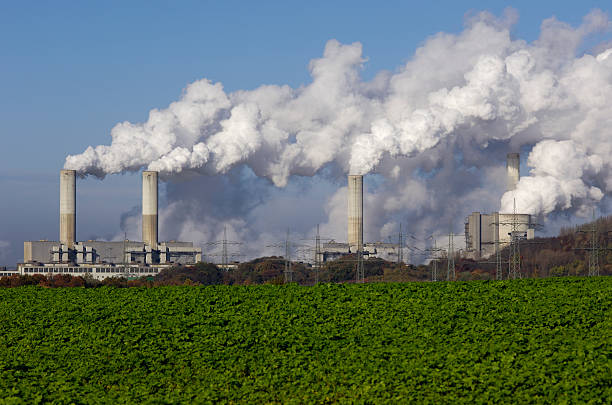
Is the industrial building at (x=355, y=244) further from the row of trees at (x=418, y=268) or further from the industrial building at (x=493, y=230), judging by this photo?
the industrial building at (x=493, y=230)

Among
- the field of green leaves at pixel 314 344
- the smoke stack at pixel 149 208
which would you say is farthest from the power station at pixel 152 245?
the field of green leaves at pixel 314 344

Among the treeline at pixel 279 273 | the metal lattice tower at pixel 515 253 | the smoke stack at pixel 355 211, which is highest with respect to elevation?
the smoke stack at pixel 355 211

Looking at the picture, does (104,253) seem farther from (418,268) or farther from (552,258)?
(552,258)

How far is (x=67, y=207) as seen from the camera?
308 ft

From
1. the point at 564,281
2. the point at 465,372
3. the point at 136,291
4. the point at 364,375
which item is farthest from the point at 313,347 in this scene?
the point at 564,281

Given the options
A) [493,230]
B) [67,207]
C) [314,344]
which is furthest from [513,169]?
[314,344]

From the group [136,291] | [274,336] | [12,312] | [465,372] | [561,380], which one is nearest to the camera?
[561,380]

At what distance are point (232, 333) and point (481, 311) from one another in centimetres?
665

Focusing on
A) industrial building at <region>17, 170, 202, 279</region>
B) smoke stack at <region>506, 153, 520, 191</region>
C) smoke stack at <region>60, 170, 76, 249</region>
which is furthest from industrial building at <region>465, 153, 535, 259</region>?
smoke stack at <region>60, 170, 76, 249</region>

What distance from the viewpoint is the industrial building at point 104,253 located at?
94.8 meters

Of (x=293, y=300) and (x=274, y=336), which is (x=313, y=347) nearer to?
(x=274, y=336)

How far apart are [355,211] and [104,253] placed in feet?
129

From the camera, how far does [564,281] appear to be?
1025 inches

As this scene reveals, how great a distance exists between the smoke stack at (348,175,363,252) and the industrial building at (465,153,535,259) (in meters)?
16.4
